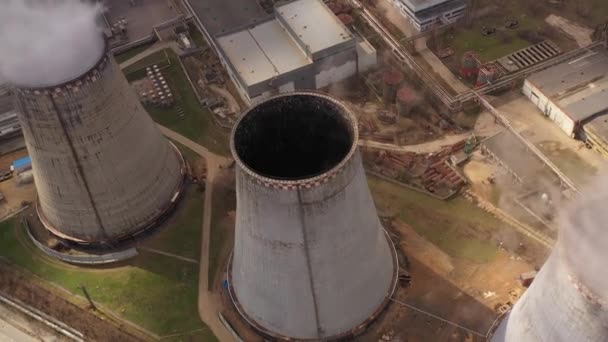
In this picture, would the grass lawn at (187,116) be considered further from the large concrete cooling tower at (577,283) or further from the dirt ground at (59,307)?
the large concrete cooling tower at (577,283)

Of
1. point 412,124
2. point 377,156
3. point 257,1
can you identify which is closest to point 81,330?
point 377,156

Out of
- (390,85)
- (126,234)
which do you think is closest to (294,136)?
(126,234)

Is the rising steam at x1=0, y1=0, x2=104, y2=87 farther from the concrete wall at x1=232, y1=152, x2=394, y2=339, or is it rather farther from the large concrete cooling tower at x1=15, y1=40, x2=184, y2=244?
the concrete wall at x1=232, y1=152, x2=394, y2=339

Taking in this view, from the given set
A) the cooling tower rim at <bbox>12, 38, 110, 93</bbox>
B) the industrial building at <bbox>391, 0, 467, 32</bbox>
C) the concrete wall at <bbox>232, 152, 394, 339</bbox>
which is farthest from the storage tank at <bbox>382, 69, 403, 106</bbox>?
the cooling tower rim at <bbox>12, 38, 110, 93</bbox>

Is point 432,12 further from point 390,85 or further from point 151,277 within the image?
point 151,277

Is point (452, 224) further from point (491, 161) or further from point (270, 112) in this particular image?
point (270, 112)

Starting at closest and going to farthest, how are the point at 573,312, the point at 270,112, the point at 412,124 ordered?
1. the point at 573,312
2. the point at 270,112
3. the point at 412,124
